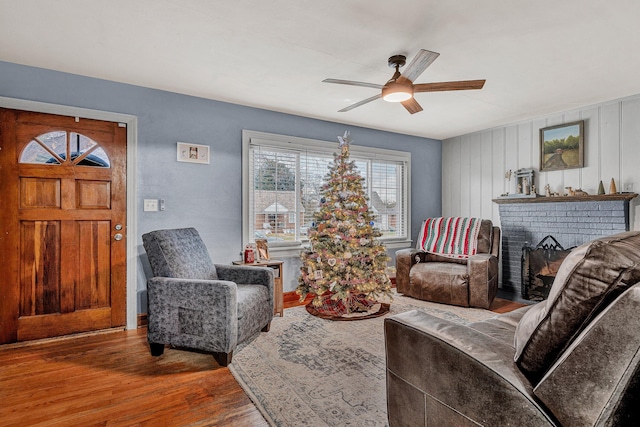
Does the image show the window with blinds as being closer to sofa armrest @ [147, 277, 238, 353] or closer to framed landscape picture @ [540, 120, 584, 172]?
sofa armrest @ [147, 277, 238, 353]

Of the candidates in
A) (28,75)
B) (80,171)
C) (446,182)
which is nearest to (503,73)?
(446,182)

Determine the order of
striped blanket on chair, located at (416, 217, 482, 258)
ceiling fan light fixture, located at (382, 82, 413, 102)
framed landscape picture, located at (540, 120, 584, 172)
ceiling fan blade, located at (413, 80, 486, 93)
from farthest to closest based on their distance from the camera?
striped blanket on chair, located at (416, 217, 482, 258), framed landscape picture, located at (540, 120, 584, 172), ceiling fan light fixture, located at (382, 82, 413, 102), ceiling fan blade, located at (413, 80, 486, 93)

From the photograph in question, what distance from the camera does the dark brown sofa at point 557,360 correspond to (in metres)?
0.90

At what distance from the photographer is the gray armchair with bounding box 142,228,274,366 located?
2457mm

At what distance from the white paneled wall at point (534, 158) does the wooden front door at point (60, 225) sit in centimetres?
476

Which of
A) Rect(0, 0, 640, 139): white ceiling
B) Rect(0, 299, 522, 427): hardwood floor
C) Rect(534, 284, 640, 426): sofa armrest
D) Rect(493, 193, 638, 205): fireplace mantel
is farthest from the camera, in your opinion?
Rect(493, 193, 638, 205): fireplace mantel

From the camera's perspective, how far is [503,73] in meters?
3.02

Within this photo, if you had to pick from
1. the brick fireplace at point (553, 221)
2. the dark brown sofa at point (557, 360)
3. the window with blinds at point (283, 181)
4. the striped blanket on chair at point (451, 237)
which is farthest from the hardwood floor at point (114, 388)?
the brick fireplace at point (553, 221)

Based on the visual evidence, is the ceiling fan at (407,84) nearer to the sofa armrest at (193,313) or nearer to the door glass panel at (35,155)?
the sofa armrest at (193,313)

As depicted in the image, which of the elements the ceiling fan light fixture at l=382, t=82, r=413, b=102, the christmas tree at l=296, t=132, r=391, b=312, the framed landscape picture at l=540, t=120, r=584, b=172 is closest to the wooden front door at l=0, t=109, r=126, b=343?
the christmas tree at l=296, t=132, r=391, b=312

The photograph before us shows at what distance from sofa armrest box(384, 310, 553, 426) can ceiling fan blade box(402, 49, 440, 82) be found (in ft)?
5.24

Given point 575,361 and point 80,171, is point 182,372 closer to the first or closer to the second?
point 80,171

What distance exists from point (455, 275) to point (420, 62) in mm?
2580

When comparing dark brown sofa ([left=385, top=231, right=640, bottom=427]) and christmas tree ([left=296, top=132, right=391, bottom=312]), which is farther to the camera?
christmas tree ([left=296, top=132, right=391, bottom=312])
